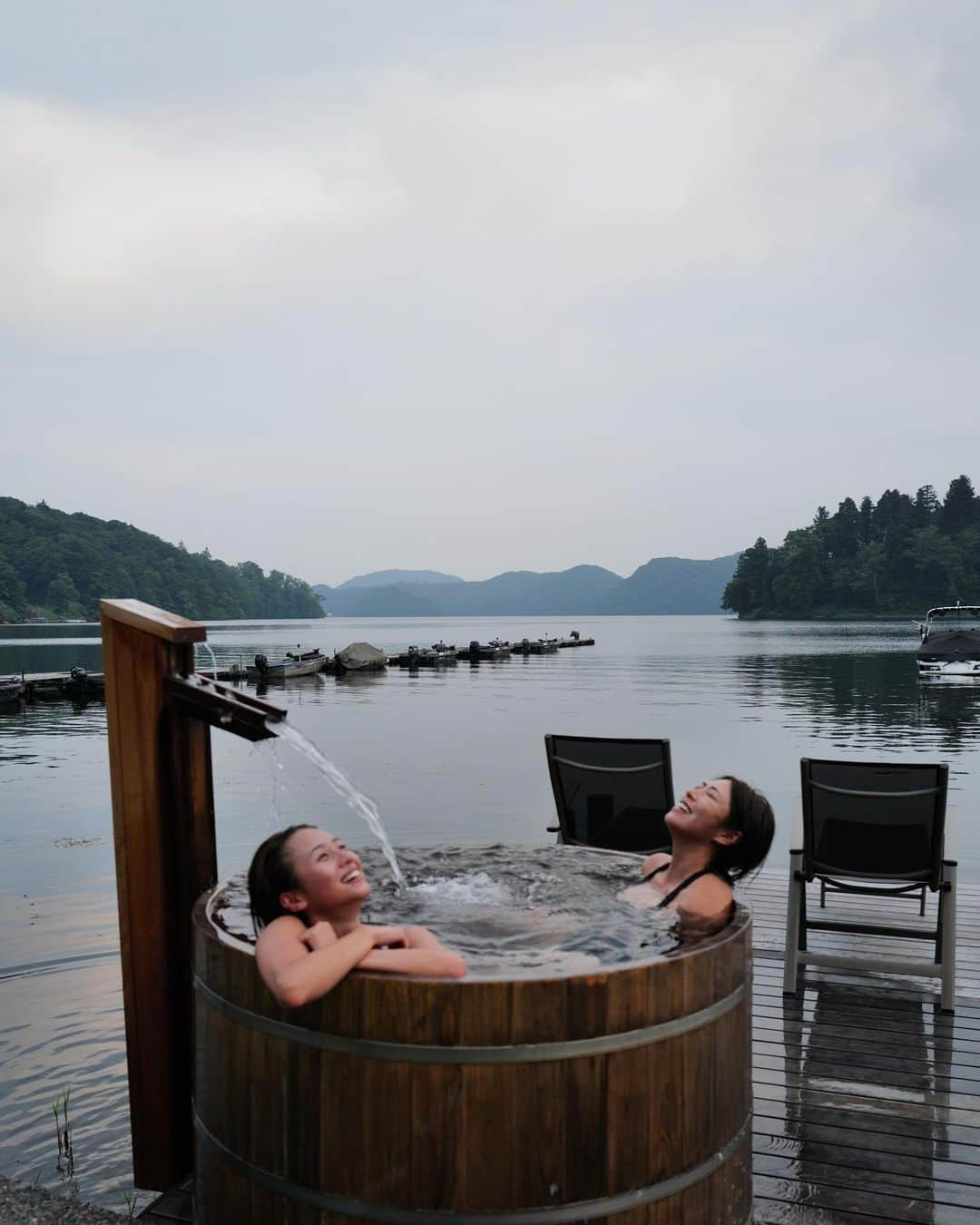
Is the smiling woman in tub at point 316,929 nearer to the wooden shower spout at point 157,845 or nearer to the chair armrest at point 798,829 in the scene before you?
the wooden shower spout at point 157,845

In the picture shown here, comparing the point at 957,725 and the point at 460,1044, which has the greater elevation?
the point at 460,1044

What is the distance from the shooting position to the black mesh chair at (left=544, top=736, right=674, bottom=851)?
5.84 m

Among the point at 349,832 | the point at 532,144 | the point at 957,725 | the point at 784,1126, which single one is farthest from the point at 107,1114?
the point at 957,725

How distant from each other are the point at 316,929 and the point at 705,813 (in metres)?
1.39

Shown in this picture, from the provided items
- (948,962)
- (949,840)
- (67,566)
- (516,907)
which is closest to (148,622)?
(516,907)

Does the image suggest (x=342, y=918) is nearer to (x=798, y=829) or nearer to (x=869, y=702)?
(x=798, y=829)

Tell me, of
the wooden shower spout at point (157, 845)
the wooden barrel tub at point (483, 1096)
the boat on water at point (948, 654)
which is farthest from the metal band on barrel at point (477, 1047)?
the boat on water at point (948, 654)

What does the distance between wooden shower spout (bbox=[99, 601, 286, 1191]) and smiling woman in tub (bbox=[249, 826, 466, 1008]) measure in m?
0.67

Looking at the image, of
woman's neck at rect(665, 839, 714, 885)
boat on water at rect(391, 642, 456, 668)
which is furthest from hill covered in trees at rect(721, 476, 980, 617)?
woman's neck at rect(665, 839, 714, 885)

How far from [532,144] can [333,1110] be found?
21388 mm

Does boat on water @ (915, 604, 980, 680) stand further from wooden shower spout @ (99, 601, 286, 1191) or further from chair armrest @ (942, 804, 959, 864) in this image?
wooden shower spout @ (99, 601, 286, 1191)

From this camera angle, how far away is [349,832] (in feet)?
44.4

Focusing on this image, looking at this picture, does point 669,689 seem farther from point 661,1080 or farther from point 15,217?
point 661,1080

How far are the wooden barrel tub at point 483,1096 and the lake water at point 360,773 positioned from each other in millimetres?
1316
